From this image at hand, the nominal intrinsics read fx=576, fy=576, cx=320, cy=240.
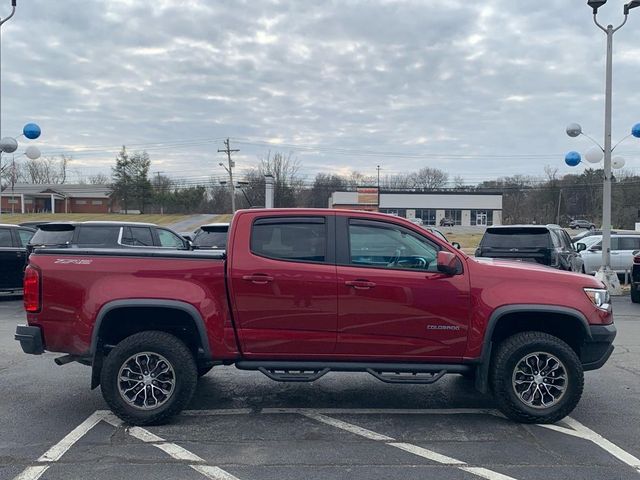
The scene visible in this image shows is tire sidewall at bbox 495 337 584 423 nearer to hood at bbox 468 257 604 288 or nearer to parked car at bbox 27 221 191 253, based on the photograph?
hood at bbox 468 257 604 288

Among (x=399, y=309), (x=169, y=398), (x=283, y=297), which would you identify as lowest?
(x=169, y=398)

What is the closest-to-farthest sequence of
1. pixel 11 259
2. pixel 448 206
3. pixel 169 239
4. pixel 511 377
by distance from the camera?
pixel 511 377, pixel 11 259, pixel 169 239, pixel 448 206

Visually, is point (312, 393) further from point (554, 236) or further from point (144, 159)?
point (144, 159)

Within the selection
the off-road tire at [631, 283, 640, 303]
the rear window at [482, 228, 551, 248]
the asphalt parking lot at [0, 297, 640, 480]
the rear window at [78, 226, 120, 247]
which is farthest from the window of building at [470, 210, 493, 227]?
the asphalt parking lot at [0, 297, 640, 480]

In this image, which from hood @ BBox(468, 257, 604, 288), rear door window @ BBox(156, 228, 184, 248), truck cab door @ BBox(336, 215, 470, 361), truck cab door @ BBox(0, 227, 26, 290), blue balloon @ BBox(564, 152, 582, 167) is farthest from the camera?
blue balloon @ BBox(564, 152, 582, 167)

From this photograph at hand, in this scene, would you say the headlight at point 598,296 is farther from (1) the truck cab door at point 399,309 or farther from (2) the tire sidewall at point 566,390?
(1) the truck cab door at point 399,309

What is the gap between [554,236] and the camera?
12781 mm

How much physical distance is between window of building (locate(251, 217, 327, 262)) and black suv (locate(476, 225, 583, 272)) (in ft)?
25.3

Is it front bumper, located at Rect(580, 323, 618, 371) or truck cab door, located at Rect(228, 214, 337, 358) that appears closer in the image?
truck cab door, located at Rect(228, 214, 337, 358)

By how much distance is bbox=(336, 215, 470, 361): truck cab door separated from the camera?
16.7 ft

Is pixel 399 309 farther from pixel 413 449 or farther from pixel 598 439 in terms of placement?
pixel 598 439

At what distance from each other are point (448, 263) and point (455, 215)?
7998cm

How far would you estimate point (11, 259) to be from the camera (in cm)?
1320

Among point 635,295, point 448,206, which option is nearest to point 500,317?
point 635,295
